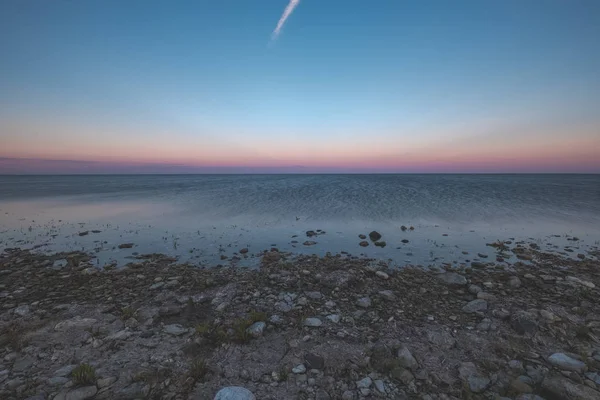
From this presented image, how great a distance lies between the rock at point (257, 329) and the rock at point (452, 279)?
23.1 feet

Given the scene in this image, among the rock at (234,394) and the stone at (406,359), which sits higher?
the rock at (234,394)

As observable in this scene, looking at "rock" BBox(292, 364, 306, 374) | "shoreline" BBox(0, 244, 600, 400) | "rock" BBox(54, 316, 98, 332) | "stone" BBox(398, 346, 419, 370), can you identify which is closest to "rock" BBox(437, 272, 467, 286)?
"shoreline" BBox(0, 244, 600, 400)

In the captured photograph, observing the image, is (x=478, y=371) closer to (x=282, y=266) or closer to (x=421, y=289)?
(x=421, y=289)

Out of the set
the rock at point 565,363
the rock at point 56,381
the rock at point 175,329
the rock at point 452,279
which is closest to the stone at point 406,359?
the rock at point 565,363

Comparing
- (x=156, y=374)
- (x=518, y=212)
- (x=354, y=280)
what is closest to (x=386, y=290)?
(x=354, y=280)

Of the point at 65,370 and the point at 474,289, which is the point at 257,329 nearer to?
the point at 65,370

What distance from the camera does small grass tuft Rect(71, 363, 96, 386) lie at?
4.29 m

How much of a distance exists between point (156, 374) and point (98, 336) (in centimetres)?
240

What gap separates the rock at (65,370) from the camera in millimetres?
4570

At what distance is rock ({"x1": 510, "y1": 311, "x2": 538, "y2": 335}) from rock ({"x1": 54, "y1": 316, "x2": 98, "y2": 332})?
10.9m

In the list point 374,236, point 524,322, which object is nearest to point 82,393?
point 524,322

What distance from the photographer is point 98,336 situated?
575 cm

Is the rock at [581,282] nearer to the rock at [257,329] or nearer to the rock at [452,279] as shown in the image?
the rock at [452,279]

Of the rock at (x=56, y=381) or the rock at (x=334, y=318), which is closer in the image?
the rock at (x=56, y=381)
